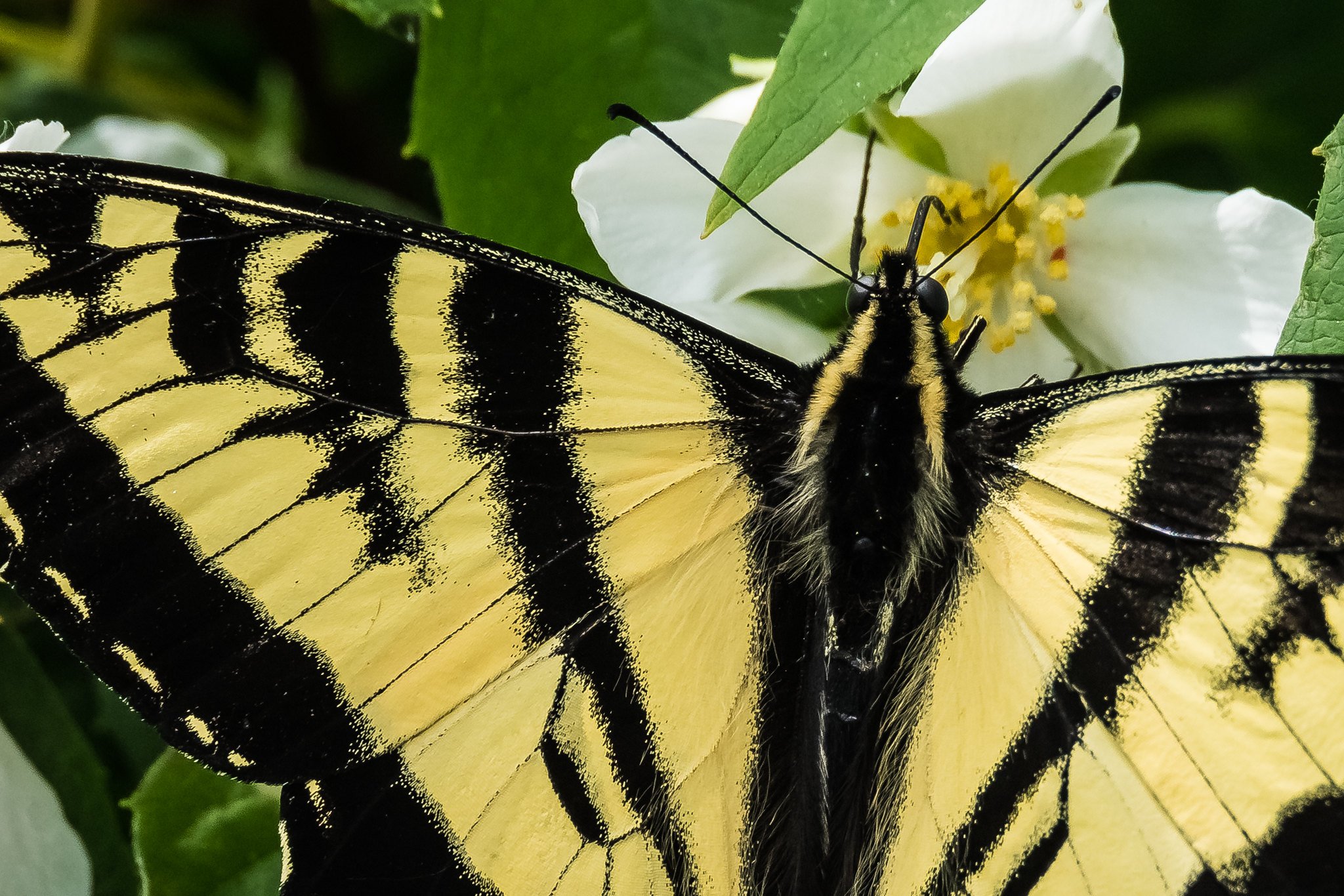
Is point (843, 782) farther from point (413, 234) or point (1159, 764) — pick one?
point (413, 234)

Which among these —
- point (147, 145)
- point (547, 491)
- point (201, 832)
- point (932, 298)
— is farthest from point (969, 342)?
point (147, 145)

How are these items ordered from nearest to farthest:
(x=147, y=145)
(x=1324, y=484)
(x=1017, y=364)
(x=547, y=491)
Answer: (x=1324, y=484), (x=547, y=491), (x=1017, y=364), (x=147, y=145)

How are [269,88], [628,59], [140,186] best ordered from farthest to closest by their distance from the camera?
[269,88], [628,59], [140,186]

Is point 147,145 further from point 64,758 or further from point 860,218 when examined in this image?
point 860,218

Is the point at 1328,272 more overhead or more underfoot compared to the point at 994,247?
more underfoot

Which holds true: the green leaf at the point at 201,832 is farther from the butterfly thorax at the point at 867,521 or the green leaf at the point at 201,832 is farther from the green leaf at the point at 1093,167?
the green leaf at the point at 1093,167

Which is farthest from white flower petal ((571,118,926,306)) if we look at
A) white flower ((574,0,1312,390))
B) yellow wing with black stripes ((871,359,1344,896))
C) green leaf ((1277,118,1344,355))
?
green leaf ((1277,118,1344,355))

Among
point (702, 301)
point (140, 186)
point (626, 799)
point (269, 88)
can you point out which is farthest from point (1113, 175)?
point (269, 88)
